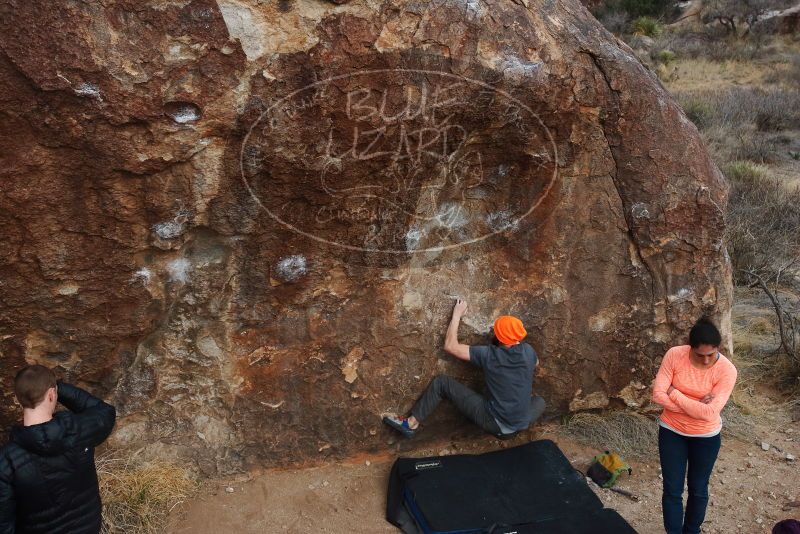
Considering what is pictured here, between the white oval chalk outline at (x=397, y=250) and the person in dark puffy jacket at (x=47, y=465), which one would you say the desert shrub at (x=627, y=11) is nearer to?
the white oval chalk outline at (x=397, y=250)

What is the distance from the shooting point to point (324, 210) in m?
3.45

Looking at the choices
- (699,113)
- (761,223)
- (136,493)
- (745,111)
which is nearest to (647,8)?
(745,111)

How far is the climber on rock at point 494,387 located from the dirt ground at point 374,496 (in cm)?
35

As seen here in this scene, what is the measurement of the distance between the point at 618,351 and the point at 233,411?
6.91ft

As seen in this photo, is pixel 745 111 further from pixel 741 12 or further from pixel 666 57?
pixel 741 12

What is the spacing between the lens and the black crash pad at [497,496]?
139 inches

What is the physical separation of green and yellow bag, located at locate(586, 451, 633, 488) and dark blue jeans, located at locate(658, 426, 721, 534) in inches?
23.4

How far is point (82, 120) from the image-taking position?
289cm

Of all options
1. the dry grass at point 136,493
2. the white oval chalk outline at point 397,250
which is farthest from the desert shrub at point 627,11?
the dry grass at point 136,493

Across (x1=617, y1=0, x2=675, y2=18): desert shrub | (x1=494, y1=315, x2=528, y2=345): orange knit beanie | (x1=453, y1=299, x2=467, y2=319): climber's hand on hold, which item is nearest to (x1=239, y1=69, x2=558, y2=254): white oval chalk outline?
(x1=453, y1=299, x2=467, y2=319): climber's hand on hold

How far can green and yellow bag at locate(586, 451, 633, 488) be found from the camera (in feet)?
13.2

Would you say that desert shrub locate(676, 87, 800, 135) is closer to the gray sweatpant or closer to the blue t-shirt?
the blue t-shirt

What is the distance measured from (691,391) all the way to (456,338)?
1142 millimetres

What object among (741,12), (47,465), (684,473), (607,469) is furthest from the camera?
(741,12)
